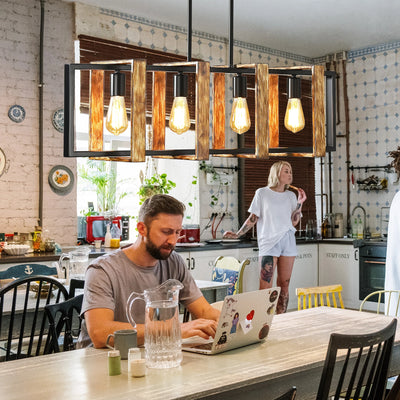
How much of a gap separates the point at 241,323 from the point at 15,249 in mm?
3329

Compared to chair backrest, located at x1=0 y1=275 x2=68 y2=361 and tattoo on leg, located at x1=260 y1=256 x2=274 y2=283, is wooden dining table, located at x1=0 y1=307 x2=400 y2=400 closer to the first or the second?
chair backrest, located at x1=0 y1=275 x2=68 y2=361

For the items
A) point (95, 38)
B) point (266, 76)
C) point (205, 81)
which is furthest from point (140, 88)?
point (95, 38)

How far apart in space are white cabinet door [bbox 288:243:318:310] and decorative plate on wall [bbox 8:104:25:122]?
11.1ft

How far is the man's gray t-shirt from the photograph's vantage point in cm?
241

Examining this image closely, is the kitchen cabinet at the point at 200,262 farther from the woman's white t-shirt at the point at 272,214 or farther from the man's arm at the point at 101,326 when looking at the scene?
the man's arm at the point at 101,326

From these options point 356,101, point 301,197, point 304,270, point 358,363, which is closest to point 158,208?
point 358,363

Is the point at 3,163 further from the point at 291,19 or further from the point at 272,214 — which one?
the point at 291,19

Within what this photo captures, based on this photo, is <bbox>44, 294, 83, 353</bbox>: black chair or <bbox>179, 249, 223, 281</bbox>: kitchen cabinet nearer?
<bbox>44, 294, 83, 353</bbox>: black chair

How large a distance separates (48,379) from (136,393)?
1.02ft

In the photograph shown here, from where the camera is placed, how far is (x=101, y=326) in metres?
2.31

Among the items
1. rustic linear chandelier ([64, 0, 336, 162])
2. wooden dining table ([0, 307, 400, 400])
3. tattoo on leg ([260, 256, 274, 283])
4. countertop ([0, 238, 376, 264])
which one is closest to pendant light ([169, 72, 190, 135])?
rustic linear chandelier ([64, 0, 336, 162])

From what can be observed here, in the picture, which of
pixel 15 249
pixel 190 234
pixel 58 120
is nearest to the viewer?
pixel 15 249

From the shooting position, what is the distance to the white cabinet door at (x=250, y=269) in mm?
6582

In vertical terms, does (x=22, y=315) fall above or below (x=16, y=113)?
below
